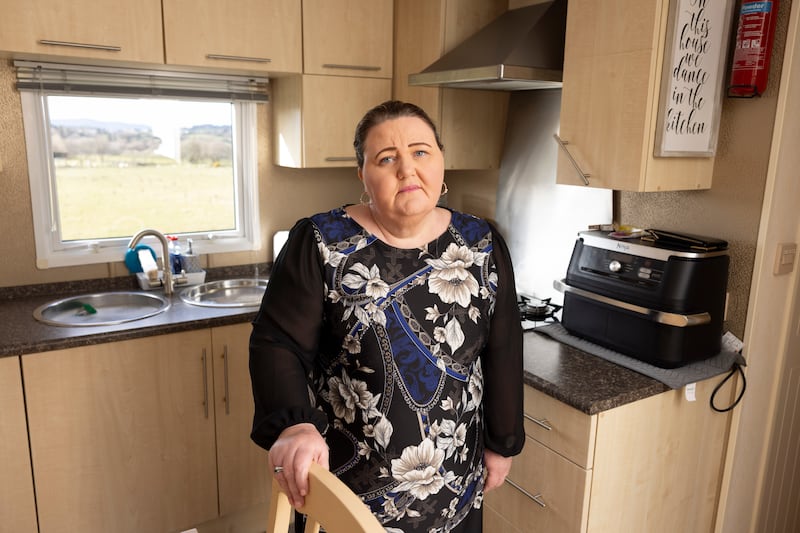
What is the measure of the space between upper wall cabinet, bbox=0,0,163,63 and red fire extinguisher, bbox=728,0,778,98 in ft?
5.64

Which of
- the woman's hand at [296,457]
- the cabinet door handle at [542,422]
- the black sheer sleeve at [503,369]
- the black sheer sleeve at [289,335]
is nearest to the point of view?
the woman's hand at [296,457]

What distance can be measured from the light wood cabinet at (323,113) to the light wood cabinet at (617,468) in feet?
4.06

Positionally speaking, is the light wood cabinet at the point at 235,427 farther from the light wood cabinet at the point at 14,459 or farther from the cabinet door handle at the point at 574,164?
the cabinet door handle at the point at 574,164

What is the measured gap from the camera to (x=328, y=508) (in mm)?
834

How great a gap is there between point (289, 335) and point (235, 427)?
3.87ft

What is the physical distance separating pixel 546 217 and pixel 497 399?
3.65 feet

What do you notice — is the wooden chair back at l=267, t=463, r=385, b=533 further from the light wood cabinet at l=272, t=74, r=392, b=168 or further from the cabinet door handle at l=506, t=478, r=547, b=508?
the light wood cabinet at l=272, t=74, r=392, b=168

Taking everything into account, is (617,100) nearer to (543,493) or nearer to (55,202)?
(543,493)

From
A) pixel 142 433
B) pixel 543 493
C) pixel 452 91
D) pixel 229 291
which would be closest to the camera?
pixel 543 493

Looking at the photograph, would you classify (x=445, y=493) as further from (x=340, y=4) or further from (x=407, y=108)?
(x=340, y=4)

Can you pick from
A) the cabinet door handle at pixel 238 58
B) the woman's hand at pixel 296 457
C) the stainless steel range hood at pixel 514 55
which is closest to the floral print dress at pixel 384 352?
the woman's hand at pixel 296 457

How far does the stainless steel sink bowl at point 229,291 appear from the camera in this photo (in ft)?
8.18

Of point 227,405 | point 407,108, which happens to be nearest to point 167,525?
point 227,405

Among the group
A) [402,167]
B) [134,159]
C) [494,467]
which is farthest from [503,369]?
[134,159]
